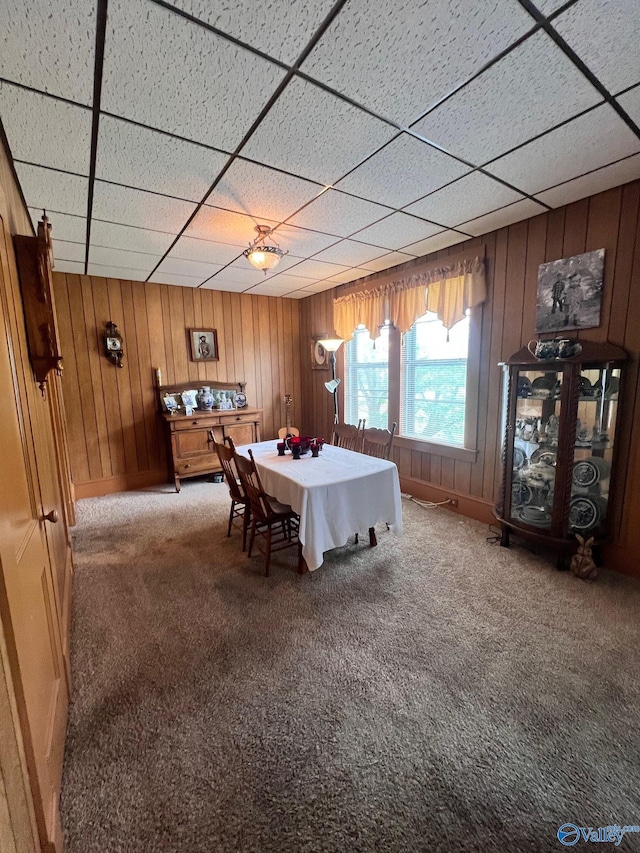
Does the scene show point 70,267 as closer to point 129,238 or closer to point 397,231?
point 129,238

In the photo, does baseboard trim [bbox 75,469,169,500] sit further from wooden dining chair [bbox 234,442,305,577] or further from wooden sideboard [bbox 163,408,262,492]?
wooden dining chair [bbox 234,442,305,577]

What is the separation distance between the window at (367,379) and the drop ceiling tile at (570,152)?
6.65 ft

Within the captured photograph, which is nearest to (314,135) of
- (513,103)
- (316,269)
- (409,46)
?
(409,46)

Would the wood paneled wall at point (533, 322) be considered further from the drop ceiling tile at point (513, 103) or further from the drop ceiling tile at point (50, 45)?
the drop ceiling tile at point (50, 45)


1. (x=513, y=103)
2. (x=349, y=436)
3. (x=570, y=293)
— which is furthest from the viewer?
(x=349, y=436)

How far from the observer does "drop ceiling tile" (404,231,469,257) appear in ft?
9.69

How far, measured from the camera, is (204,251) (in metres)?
3.14

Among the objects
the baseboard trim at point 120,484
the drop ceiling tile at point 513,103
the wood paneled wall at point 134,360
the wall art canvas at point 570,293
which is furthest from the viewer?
the baseboard trim at point 120,484

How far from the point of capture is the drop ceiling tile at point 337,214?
2279 millimetres

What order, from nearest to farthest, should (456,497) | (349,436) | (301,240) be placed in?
(301,240) → (456,497) → (349,436)

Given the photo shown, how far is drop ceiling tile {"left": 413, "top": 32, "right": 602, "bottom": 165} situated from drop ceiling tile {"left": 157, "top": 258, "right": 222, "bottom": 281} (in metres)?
2.54

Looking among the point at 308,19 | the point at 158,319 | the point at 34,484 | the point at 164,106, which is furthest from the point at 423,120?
the point at 158,319

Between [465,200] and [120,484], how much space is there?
4.47 meters

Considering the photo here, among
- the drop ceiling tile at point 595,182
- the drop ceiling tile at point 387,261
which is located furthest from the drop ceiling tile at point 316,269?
the drop ceiling tile at point 595,182
